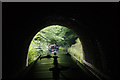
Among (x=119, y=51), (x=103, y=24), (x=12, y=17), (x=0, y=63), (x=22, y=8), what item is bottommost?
(x=0, y=63)

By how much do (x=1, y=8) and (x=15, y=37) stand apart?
1.32 metres

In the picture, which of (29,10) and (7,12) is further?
(29,10)

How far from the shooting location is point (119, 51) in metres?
3.50

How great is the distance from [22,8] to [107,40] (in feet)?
11.6

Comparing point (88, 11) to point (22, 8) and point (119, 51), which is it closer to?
point (119, 51)

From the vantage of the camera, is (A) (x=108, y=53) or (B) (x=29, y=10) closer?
(B) (x=29, y=10)

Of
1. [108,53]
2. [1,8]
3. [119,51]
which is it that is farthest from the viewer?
[108,53]

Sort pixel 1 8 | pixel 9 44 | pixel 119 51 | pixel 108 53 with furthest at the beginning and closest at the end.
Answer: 1. pixel 108 53
2. pixel 9 44
3. pixel 119 51
4. pixel 1 8

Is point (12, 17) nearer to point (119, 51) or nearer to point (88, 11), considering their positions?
point (88, 11)

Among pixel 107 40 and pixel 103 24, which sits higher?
pixel 103 24

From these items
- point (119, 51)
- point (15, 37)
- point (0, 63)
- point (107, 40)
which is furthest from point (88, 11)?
point (0, 63)

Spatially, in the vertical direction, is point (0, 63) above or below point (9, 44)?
below

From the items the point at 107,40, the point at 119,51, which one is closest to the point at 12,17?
the point at 107,40

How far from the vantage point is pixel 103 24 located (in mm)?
3980
